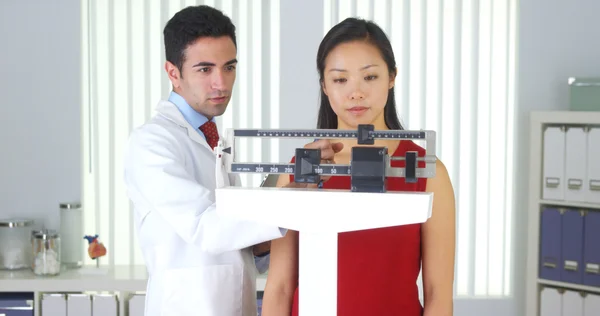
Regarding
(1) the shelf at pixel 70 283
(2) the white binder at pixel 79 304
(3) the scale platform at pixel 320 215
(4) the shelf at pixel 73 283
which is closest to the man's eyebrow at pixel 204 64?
(3) the scale platform at pixel 320 215

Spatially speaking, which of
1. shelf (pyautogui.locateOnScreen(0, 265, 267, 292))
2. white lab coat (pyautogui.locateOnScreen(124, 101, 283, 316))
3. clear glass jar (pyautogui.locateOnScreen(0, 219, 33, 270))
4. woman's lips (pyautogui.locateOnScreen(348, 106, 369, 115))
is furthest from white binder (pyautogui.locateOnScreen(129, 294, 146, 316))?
woman's lips (pyautogui.locateOnScreen(348, 106, 369, 115))

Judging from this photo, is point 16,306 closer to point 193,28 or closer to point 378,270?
point 193,28

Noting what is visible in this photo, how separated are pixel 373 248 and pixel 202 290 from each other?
1.66 ft

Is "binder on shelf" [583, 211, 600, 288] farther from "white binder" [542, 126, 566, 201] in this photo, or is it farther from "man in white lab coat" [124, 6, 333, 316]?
"man in white lab coat" [124, 6, 333, 316]

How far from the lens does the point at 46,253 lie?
354 cm

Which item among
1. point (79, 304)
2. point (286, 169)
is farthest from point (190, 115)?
point (79, 304)

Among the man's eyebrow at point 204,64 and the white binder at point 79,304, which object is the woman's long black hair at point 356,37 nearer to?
the man's eyebrow at point 204,64

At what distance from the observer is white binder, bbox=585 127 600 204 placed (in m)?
3.43

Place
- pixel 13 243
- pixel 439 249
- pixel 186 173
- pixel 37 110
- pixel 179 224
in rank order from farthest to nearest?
pixel 37 110 < pixel 13 243 < pixel 186 173 < pixel 179 224 < pixel 439 249

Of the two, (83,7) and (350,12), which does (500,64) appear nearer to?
(350,12)

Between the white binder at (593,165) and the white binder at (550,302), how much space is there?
1.49 ft

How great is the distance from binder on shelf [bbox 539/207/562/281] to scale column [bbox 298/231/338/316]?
2.52 m

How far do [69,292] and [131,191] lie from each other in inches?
68.7

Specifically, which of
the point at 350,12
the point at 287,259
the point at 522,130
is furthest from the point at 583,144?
the point at 287,259
